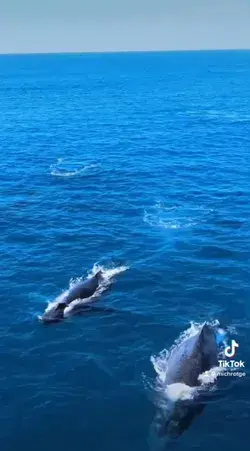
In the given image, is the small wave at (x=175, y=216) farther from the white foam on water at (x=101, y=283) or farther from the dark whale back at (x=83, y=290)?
the dark whale back at (x=83, y=290)

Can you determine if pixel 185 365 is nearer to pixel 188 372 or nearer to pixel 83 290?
pixel 188 372

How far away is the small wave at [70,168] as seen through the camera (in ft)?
281

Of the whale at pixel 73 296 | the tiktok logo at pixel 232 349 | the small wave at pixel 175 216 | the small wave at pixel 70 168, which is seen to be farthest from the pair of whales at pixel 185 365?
the small wave at pixel 70 168

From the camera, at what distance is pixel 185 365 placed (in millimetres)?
37156

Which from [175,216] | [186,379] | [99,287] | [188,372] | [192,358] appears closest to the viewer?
[186,379]

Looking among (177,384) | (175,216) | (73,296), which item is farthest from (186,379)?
(175,216)

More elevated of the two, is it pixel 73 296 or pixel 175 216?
pixel 175 216

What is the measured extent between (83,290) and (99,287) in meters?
2.12

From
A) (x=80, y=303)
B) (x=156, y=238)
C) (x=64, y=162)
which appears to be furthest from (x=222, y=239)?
(x=64, y=162)

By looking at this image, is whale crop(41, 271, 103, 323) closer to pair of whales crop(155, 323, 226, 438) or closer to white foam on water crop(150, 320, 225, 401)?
white foam on water crop(150, 320, 225, 401)

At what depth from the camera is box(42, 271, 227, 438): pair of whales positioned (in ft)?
110

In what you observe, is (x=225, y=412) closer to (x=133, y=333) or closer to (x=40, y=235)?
(x=133, y=333)

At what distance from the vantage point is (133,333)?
42.9 meters

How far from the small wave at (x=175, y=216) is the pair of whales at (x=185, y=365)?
65.8 feet
